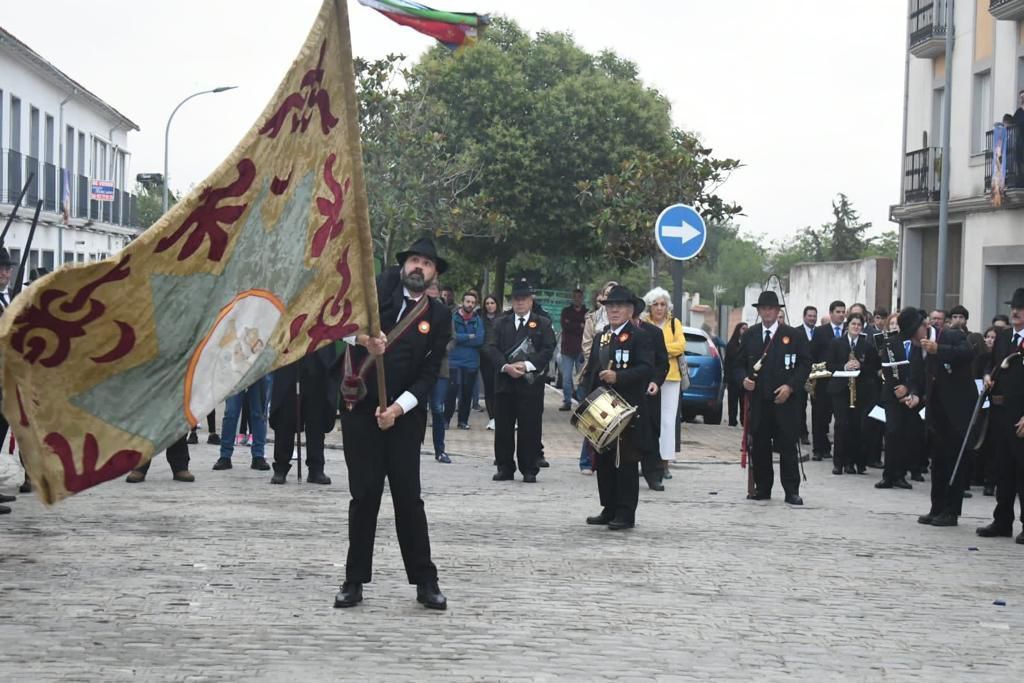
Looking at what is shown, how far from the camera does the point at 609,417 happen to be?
1206 centimetres

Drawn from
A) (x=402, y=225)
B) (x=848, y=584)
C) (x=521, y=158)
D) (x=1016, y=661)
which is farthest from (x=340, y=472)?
(x=521, y=158)

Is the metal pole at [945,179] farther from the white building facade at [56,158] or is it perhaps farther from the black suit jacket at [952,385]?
the white building facade at [56,158]

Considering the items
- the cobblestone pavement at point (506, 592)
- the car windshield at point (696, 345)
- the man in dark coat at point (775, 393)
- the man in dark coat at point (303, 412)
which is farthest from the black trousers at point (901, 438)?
the car windshield at point (696, 345)

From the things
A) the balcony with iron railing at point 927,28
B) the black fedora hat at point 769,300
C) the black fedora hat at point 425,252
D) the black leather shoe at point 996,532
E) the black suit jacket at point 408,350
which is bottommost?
the black leather shoe at point 996,532

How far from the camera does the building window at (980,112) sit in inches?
1220

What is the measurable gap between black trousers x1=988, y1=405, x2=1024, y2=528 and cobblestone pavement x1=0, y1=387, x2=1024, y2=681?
1.17ft

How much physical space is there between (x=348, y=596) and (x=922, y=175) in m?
27.7

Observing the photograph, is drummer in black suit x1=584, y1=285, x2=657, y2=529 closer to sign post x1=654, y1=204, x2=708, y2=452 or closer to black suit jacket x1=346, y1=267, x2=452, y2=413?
black suit jacket x1=346, y1=267, x2=452, y2=413

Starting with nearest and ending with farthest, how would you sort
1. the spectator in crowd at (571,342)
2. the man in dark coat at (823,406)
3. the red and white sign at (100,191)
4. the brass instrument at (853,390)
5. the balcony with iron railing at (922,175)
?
1. the brass instrument at (853,390)
2. the man in dark coat at (823,406)
3. the spectator in crowd at (571,342)
4. the balcony with iron railing at (922,175)
5. the red and white sign at (100,191)

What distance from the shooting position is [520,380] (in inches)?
615

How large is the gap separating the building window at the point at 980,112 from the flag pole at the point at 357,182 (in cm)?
2501

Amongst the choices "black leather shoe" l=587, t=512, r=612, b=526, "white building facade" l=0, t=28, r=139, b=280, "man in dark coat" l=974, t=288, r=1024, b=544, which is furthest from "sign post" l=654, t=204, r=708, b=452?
"white building facade" l=0, t=28, r=139, b=280

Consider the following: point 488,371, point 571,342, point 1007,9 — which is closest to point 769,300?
point 488,371

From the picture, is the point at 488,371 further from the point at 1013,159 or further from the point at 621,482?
the point at 1013,159
